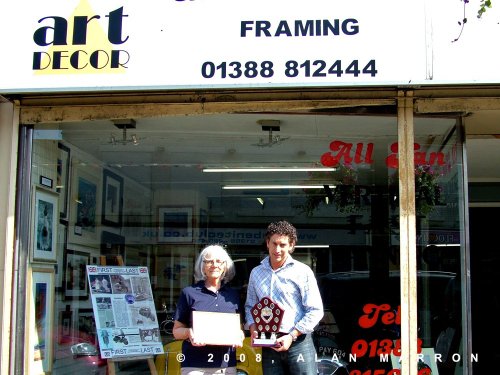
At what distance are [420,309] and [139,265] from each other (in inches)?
101

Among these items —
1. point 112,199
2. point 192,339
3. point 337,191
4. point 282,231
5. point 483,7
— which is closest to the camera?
point 483,7

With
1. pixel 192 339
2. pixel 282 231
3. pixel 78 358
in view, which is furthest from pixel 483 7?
pixel 78 358

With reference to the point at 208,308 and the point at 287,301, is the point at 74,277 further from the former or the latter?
the point at 287,301

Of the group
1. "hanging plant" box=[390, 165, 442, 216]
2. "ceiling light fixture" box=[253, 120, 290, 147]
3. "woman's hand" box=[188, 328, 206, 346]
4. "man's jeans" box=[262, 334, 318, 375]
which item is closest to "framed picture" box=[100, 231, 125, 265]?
"ceiling light fixture" box=[253, 120, 290, 147]

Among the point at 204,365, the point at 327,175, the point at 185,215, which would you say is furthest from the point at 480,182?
the point at 204,365

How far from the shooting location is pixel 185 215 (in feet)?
22.7

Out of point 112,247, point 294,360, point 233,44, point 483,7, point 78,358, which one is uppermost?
point 483,7

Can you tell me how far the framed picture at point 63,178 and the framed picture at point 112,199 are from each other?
2.26 ft

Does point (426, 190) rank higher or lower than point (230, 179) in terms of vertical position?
lower

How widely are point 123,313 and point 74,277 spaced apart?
0.61m

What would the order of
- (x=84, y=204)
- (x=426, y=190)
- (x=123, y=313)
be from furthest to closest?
(x=84, y=204) → (x=123, y=313) → (x=426, y=190)

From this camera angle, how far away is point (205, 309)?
4.38 m

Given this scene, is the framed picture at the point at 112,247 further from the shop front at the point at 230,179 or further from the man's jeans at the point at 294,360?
the man's jeans at the point at 294,360

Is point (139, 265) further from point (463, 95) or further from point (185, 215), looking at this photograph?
point (463, 95)
